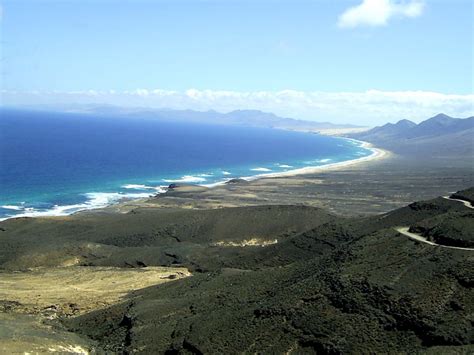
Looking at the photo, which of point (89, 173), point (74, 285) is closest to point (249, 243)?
point (74, 285)

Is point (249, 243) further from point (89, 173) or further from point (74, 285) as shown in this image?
point (89, 173)

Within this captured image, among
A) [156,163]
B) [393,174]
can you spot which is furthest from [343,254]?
[156,163]

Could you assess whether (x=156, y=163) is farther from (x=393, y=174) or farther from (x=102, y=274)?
(x=102, y=274)

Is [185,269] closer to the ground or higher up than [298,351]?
closer to the ground

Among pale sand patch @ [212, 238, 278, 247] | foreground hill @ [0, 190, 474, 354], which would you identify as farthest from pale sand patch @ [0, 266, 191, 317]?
pale sand patch @ [212, 238, 278, 247]

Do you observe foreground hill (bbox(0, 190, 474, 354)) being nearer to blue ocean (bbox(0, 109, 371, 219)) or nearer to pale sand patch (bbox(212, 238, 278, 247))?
pale sand patch (bbox(212, 238, 278, 247))

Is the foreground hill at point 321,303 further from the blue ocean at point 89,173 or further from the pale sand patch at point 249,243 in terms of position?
the blue ocean at point 89,173

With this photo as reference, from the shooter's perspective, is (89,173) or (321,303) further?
(89,173)

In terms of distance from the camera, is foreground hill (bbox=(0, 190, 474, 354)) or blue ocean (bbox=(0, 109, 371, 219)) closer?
foreground hill (bbox=(0, 190, 474, 354))
